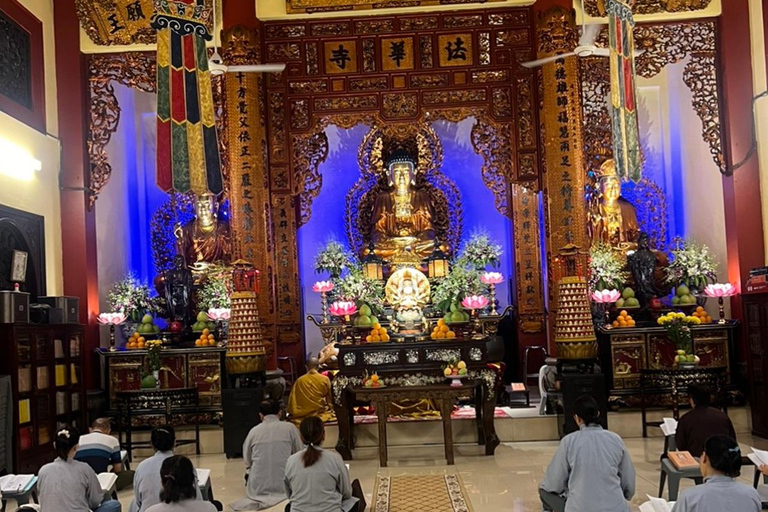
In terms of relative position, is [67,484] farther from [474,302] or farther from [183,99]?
[474,302]

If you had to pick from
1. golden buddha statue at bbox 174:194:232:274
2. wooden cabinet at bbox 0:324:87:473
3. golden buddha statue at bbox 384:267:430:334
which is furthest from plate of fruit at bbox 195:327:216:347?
golden buddha statue at bbox 384:267:430:334

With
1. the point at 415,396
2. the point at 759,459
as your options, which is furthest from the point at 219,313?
the point at 759,459

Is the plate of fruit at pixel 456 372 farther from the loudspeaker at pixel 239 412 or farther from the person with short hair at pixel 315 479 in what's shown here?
the person with short hair at pixel 315 479

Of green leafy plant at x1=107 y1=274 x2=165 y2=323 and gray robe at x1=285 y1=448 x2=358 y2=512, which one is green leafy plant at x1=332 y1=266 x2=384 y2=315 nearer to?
green leafy plant at x1=107 y1=274 x2=165 y2=323

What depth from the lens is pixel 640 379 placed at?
8.78 m

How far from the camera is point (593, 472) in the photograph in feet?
13.3

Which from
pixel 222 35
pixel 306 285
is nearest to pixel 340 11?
pixel 222 35

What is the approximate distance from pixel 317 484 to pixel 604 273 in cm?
642

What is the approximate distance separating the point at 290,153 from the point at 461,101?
2.08 meters

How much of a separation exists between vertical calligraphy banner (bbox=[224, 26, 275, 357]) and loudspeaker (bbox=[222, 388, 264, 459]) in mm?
925

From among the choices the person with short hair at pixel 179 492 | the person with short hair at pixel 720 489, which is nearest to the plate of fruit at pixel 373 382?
the person with short hair at pixel 179 492

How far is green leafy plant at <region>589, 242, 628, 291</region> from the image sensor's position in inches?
389

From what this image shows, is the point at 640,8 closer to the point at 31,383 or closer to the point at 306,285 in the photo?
the point at 306,285

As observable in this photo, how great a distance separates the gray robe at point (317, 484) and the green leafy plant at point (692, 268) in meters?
6.73
